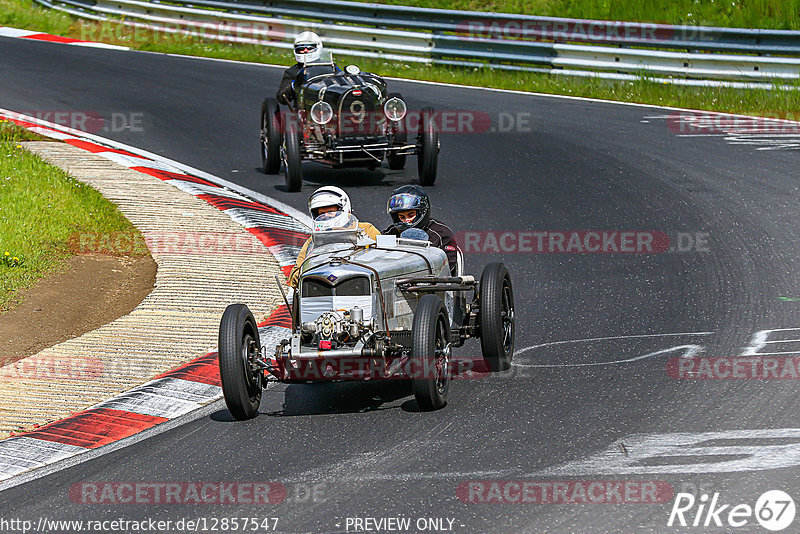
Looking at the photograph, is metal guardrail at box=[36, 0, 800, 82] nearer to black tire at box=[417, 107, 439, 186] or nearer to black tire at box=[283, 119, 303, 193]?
black tire at box=[417, 107, 439, 186]

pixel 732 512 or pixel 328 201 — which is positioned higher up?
pixel 328 201

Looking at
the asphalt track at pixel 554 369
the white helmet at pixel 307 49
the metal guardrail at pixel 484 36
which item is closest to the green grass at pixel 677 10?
the metal guardrail at pixel 484 36

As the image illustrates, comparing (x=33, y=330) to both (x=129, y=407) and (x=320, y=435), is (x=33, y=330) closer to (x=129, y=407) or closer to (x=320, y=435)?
(x=129, y=407)

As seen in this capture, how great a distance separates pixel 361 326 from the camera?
7027mm

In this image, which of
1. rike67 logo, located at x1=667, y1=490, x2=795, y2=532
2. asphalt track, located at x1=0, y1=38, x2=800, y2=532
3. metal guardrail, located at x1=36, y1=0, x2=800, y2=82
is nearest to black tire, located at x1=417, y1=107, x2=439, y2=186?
asphalt track, located at x1=0, y1=38, x2=800, y2=532

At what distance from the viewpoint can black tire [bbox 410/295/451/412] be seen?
22.2ft

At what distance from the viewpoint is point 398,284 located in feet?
24.6

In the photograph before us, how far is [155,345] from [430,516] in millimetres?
3766

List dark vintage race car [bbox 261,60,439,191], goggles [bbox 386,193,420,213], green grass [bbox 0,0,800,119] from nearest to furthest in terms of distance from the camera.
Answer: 1. goggles [bbox 386,193,420,213]
2. dark vintage race car [bbox 261,60,439,191]
3. green grass [bbox 0,0,800,119]

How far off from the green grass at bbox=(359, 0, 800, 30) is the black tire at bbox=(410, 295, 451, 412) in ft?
48.2

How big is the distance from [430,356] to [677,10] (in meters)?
16.3

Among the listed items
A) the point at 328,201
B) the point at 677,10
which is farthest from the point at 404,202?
the point at 677,10

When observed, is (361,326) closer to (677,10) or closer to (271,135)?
(271,135)

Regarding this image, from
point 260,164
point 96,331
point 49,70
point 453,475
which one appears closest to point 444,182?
point 260,164
